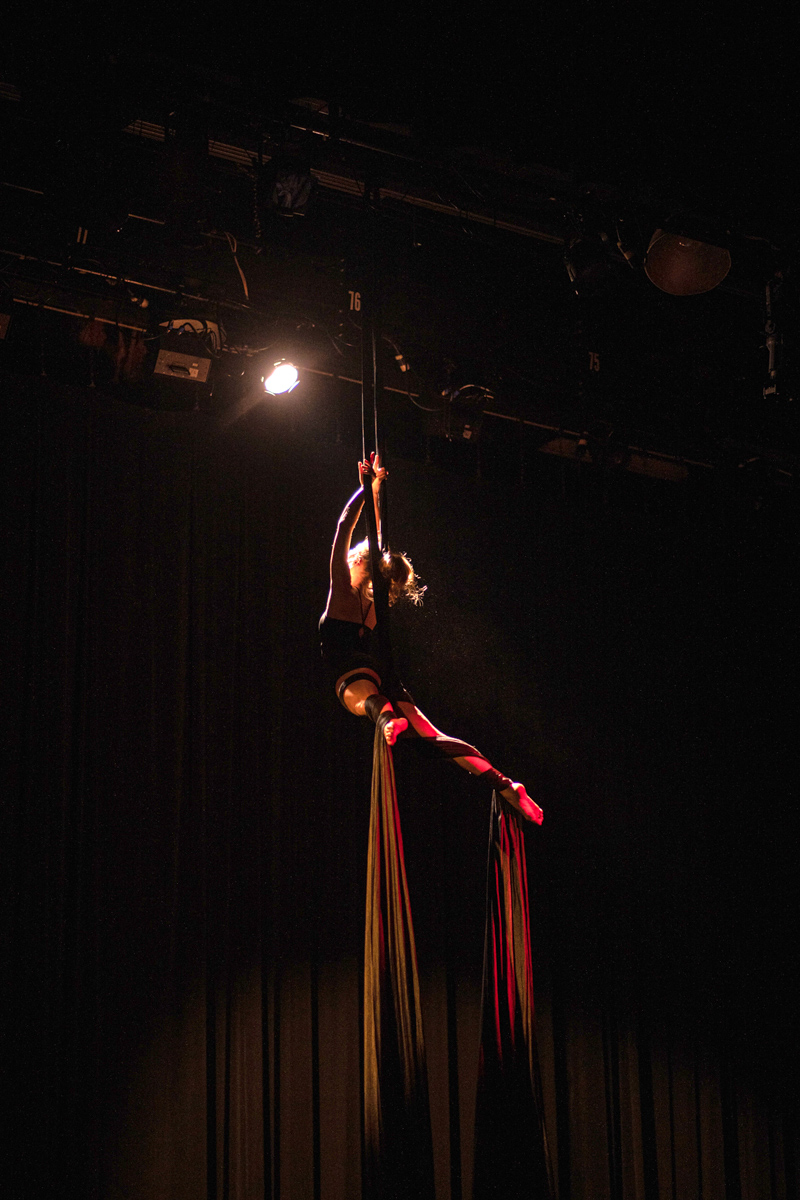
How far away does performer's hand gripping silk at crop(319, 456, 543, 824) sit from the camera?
317 centimetres

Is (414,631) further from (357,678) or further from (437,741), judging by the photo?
(437,741)

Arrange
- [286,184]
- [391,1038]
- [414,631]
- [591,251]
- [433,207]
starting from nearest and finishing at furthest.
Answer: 1. [391,1038]
2. [286,184]
3. [591,251]
4. [433,207]
5. [414,631]

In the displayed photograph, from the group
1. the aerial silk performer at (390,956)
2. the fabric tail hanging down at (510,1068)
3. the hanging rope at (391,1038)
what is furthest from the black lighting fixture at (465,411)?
the fabric tail hanging down at (510,1068)

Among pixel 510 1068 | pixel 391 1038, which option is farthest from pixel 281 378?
pixel 510 1068

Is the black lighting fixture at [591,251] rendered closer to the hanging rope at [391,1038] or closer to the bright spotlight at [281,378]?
the bright spotlight at [281,378]

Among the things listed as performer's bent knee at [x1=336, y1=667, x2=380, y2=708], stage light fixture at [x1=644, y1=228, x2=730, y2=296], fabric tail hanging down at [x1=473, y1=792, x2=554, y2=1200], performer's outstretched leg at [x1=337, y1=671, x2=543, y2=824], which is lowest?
Result: fabric tail hanging down at [x1=473, y1=792, x2=554, y2=1200]

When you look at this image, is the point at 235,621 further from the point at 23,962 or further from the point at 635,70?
the point at 635,70

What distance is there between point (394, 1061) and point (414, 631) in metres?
2.84

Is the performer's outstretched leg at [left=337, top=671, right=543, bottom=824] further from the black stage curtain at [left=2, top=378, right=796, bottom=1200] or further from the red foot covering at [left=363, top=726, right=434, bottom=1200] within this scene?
the black stage curtain at [left=2, top=378, right=796, bottom=1200]

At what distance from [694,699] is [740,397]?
1.91m

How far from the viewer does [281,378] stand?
185 inches

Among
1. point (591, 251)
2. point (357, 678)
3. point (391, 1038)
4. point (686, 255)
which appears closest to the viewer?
point (391, 1038)

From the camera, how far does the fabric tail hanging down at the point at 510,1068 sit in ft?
10.5

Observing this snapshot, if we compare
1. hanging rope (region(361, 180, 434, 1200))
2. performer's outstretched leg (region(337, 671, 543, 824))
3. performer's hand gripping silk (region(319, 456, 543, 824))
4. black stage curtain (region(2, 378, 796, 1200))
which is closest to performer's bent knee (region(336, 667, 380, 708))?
performer's hand gripping silk (region(319, 456, 543, 824))
